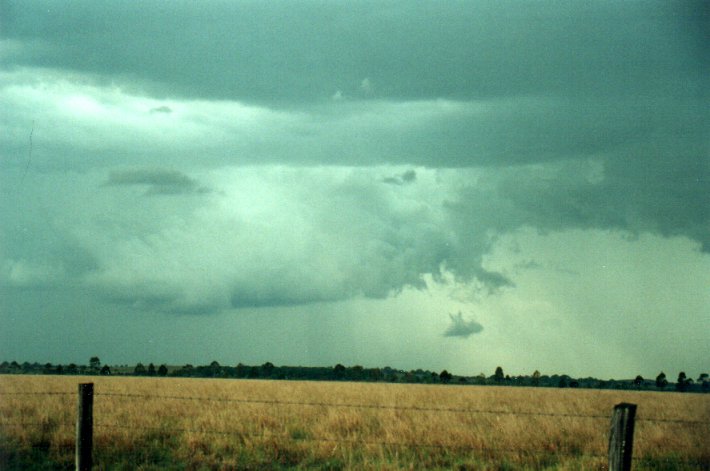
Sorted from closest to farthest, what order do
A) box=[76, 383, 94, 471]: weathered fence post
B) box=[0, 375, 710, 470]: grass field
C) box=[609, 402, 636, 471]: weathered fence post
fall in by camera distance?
1. box=[609, 402, 636, 471]: weathered fence post
2. box=[76, 383, 94, 471]: weathered fence post
3. box=[0, 375, 710, 470]: grass field

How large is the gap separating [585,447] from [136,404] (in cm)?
1379

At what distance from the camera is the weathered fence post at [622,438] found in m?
7.77

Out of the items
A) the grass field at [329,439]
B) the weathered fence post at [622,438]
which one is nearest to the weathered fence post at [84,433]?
the grass field at [329,439]

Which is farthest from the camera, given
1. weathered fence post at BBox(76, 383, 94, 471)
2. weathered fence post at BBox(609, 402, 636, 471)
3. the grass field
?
the grass field

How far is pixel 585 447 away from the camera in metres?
15.5

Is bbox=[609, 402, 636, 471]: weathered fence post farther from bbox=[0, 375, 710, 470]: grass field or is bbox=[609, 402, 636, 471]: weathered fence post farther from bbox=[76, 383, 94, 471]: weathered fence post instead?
bbox=[76, 383, 94, 471]: weathered fence post

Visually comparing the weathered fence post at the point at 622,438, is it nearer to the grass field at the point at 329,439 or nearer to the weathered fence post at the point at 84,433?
the grass field at the point at 329,439

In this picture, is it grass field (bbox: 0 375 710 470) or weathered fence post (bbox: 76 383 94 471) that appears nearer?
weathered fence post (bbox: 76 383 94 471)

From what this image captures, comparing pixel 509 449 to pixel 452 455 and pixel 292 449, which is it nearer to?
pixel 452 455

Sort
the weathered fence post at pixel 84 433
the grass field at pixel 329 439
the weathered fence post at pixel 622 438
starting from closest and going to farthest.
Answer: the weathered fence post at pixel 622 438 → the weathered fence post at pixel 84 433 → the grass field at pixel 329 439

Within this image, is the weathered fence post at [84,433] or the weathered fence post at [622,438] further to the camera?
the weathered fence post at [84,433]

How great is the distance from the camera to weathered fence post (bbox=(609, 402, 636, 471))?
306 inches

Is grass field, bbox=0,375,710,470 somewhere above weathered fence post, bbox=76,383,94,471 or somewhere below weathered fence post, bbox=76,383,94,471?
below

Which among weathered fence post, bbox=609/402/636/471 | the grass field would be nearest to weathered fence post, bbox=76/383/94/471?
the grass field
